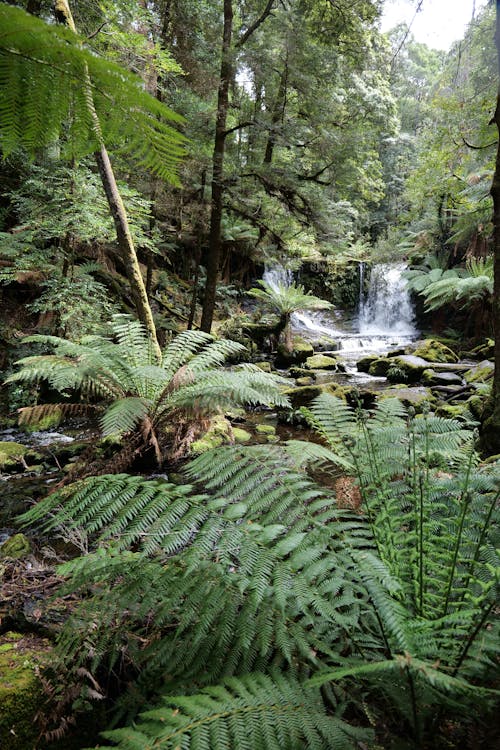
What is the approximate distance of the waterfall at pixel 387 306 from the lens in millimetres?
12898

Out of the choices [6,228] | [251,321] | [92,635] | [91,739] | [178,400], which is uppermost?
[6,228]

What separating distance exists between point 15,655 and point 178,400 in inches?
83.7

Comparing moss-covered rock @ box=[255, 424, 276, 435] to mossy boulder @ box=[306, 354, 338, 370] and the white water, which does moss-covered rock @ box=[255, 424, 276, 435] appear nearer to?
mossy boulder @ box=[306, 354, 338, 370]

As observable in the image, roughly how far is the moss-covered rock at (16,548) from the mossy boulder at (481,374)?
6359 millimetres

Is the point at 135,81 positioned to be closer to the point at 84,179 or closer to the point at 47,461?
the point at 47,461

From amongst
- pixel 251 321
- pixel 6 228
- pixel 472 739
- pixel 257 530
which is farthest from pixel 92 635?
pixel 251 321

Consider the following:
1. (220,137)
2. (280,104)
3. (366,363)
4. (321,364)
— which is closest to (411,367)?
(366,363)

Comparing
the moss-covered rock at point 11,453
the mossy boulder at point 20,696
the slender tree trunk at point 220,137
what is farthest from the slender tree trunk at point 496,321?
the moss-covered rock at point 11,453

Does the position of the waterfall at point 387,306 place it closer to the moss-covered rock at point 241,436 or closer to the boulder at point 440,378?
the boulder at point 440,378

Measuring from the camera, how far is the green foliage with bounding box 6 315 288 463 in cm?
294

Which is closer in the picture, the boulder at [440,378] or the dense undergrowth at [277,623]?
the dense undergrowth at [277,623]

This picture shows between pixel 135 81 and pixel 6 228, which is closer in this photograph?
pixel 135 81

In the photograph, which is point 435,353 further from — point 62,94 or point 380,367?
point 62,94

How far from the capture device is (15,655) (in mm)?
1169
